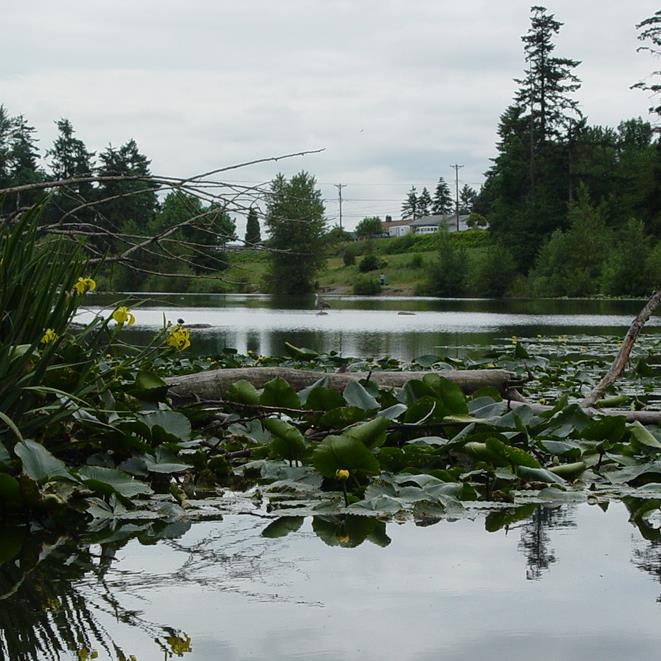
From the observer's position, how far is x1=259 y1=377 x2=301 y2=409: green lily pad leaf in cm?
486

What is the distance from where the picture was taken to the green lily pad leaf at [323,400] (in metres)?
4.82

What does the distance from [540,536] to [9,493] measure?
1.74 m

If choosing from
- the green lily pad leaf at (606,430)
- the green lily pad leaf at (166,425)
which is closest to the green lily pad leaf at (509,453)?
the green lily pad leaf at (606,430)

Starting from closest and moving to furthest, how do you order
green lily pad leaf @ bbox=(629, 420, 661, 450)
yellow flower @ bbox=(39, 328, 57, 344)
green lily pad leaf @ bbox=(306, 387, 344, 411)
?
yellow flower @ bbox=(39, 328, 57, 344) < green lily pad leaf @ bbox=(629, 420, 661, 450) < green lily pad leaf @ bbox=(306, 387, 344, 411)

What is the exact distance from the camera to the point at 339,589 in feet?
9.05

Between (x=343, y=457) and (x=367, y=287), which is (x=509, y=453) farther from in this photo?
(x=367, y=287)

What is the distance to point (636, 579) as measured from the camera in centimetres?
286

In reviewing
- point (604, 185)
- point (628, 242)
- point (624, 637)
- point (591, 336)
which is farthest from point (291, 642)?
point (604, 185)

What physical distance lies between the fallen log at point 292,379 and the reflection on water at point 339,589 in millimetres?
2083

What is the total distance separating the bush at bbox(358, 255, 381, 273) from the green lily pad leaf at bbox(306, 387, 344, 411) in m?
67.2

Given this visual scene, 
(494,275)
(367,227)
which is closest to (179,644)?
(494,275)

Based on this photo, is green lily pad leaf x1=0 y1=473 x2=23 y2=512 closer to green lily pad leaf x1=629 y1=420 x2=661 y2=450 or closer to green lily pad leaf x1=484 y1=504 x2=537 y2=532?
green lily pad leaf x1=484 y1=504 x2=537 y2=532

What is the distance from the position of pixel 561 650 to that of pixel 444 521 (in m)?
1.36

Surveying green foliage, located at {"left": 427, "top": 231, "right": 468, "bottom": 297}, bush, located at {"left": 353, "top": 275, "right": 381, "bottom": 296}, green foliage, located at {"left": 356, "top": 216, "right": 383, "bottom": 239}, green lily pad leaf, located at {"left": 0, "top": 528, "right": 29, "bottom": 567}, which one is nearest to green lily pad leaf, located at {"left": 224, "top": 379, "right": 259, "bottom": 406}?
green lily pad leaf, located at {"left": 0, "top": 528, "right": 29, "bottom": 567}
